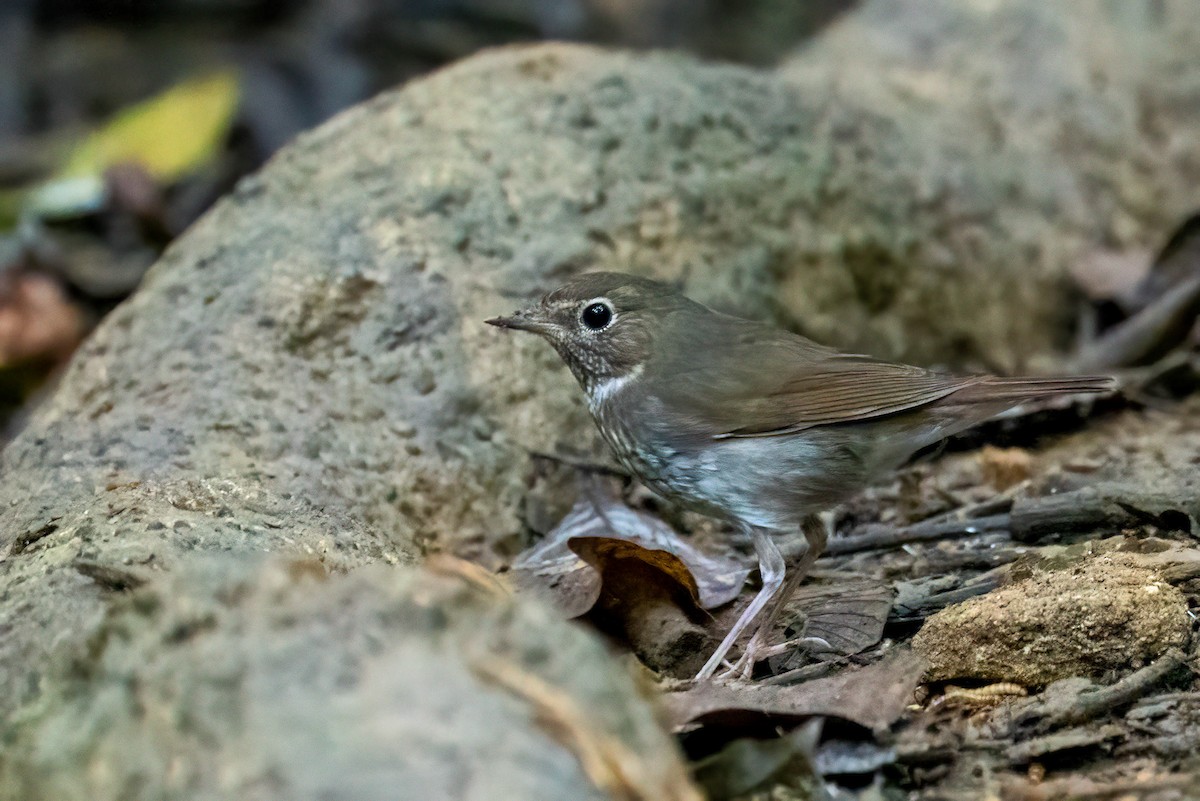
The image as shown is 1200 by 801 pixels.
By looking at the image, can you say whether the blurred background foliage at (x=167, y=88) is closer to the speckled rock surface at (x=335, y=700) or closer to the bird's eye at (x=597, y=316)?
the bird's eye at (x=597, y=316)

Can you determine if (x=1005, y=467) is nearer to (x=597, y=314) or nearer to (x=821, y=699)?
(x=597, y=314)

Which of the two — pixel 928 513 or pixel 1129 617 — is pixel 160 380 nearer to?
pixel 928 513

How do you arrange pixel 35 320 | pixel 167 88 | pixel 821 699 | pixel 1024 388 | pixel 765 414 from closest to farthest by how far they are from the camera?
pixel 821 699 → pixel 1024 388 → pixel 765 414 → pixel 35 320 → pixel 167 88

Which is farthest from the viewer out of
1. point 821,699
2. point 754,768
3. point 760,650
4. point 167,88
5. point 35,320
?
point 167,88

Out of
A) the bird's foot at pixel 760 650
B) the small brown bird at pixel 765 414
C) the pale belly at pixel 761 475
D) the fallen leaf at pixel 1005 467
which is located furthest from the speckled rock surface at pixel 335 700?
the fallen leaf at pixel 1005 467

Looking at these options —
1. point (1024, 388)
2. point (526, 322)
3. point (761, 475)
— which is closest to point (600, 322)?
point (526, 322)

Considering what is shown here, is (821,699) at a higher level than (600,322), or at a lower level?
lower

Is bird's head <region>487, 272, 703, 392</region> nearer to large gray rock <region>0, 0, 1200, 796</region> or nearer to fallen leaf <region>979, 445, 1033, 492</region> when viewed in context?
large gray rock <region>0, 0, 1200, 796</region>
